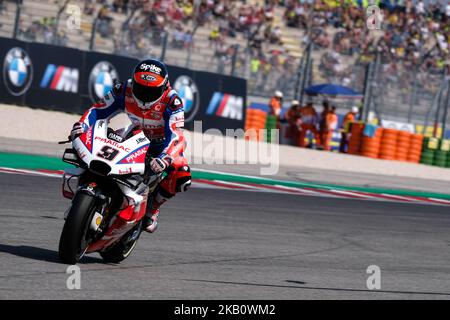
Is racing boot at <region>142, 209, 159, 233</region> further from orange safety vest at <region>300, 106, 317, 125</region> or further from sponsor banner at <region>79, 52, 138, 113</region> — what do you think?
orange safety vest at <region>300, 106, 317, 125</region>

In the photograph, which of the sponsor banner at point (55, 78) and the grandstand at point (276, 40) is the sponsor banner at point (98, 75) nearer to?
the sponsor banner at point (55, 78)

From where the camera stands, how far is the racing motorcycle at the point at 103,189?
650 centimetres

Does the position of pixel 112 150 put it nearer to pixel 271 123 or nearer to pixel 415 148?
pixel 271 123

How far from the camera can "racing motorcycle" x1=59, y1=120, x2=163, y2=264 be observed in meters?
6.50

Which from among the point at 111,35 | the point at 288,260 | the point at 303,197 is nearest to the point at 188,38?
the point at 111,35

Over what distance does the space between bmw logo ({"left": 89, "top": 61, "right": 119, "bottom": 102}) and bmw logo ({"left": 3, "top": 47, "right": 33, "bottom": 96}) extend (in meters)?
1.39

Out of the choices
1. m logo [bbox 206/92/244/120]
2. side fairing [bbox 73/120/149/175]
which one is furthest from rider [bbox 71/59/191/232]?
m logo [bbox 206/92/244/120]

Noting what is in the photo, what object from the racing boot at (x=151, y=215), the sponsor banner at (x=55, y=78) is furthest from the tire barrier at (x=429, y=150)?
the racing boot at (x=151, y=215)

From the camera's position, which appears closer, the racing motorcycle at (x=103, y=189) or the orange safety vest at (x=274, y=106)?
the racing motorcycle at (x=103, y=189)

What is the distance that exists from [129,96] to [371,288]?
2372 mm

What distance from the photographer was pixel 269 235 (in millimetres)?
10203

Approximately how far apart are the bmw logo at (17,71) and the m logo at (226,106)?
438 centimetres

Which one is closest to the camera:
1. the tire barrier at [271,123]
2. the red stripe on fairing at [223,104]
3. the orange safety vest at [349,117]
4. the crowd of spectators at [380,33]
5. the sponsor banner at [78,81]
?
the sponsor banner at [78,81]

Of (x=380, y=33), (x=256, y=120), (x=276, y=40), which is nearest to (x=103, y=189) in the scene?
(x=256, y=120)
